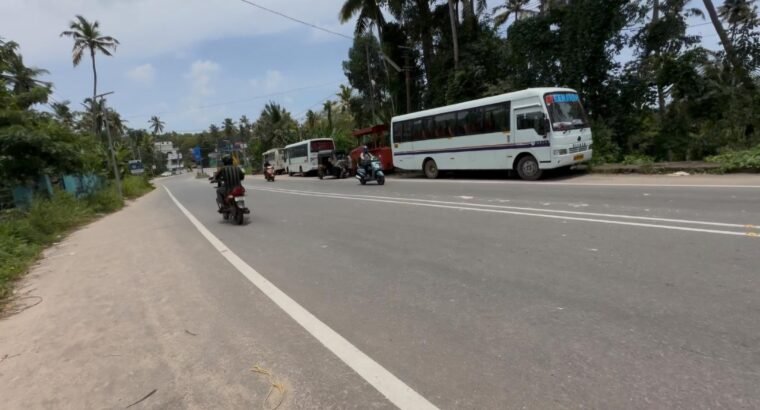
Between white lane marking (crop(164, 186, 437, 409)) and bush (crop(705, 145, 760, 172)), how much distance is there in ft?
40.1

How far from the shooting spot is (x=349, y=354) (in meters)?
3.39

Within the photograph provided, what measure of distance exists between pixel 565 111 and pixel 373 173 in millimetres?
7771

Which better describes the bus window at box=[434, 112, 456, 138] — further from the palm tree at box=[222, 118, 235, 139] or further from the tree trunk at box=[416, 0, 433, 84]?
the palm tree at box=[222, 118, 235, 139]

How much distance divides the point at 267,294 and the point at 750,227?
20.4ft

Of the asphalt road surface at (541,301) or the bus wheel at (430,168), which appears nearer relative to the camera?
the asphalt road surface at (541,301)

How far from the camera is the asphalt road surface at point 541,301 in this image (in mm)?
2748

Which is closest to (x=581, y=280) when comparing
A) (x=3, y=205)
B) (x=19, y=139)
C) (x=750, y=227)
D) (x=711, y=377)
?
(x=711, y=377)

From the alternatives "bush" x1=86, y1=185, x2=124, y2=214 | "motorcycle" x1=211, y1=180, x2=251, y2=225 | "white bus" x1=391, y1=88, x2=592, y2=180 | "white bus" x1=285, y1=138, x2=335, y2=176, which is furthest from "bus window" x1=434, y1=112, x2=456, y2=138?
"white bus" x1=285, y1=138, x2=335, y2=176

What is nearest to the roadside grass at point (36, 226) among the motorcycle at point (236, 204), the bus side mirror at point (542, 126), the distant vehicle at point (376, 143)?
the motorcycle at point (236, 204)

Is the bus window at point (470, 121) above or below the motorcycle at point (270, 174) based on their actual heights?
above

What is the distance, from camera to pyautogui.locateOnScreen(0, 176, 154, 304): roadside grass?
24.8 ft

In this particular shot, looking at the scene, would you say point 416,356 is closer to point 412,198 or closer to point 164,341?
point 164,341

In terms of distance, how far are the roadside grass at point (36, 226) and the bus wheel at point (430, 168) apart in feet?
43.2

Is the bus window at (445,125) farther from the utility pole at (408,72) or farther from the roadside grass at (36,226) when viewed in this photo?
the roadside grass at (36,226)
